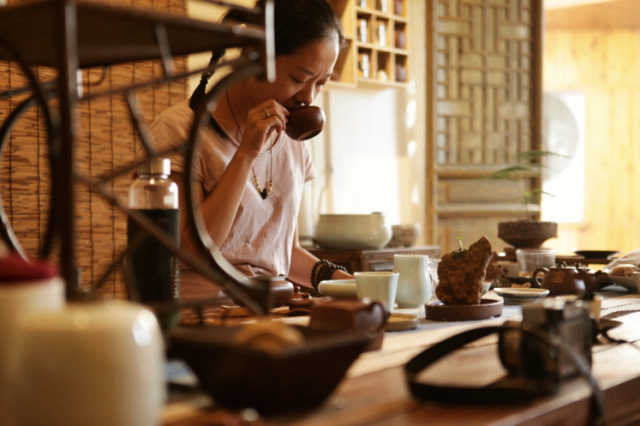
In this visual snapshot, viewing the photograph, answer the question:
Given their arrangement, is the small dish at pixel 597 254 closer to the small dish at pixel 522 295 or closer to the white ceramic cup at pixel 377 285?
the small dish at pixel 522 295

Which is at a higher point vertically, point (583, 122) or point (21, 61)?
point (583, 122)

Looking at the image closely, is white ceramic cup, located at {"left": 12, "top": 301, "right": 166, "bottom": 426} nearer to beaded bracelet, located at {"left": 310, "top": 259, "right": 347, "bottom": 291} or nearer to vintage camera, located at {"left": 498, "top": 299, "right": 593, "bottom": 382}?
vintage camera, located at {"left": 498, "top": 299, "right": 593, "bottom": 382}

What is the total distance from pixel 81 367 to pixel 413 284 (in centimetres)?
104

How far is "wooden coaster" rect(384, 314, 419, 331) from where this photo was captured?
116 cm

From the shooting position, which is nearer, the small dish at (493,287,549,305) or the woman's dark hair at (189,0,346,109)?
the small dish at (493,287,549,305)

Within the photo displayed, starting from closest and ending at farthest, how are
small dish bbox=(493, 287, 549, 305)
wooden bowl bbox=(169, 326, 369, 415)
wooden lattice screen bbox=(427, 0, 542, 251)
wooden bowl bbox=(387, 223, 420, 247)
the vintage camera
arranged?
wooden bowl bbox=(169, 326, 369, 415)
the vintage camera
small dish bbox=(493, 287, 549, 305)
wooden bowl bbox=(387, 223, 420, 247)
wooden lattice screen bbox=(427, 0, 542, 251)

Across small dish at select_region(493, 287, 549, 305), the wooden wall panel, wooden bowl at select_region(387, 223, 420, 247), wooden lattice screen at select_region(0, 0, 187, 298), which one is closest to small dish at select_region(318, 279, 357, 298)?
small dish at select_region(493, 287, 549, 305)

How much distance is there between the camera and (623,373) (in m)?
0.90

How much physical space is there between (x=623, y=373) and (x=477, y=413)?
1.03 feet

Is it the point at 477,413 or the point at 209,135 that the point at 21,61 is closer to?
the point at 477,413

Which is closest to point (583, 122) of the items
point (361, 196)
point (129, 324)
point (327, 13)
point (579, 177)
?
point (579, 177)

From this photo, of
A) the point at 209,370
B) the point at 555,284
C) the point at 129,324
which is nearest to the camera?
the point at 129,324

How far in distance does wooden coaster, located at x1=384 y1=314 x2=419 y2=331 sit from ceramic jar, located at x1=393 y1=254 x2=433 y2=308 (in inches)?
11.2

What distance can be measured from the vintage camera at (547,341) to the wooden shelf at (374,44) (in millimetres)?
3630
